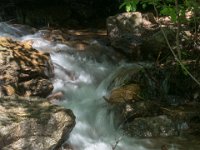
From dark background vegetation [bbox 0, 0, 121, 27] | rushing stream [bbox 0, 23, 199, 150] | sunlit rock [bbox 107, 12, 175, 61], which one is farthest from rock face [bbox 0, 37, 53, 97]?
dark background vegetation [bbox 0, 0, 121, 27]

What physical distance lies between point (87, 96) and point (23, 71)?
3.99ft

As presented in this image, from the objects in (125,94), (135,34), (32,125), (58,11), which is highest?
(58,11)

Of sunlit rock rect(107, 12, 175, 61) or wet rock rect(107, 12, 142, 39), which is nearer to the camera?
sunlit rock rect(107, 12, 175, 61)

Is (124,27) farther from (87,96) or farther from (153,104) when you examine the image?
(153,104)

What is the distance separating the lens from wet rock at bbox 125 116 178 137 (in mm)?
5867

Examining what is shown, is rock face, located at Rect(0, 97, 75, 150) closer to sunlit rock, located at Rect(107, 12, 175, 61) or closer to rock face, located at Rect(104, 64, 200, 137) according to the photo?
rock face, located at Rect(104, 64, 200, 137)

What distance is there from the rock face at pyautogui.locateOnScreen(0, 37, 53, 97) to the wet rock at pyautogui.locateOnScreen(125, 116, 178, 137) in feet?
5.54

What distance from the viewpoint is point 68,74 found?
7664 mm

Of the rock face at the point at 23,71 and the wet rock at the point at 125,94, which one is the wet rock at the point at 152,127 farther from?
the rock face at the point at 23,71

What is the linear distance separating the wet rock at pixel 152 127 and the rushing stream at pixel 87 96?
4.7 inches

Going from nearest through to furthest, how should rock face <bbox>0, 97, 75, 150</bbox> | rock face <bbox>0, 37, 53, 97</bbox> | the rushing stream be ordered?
rock face <bbox>0, 97, 75, 150</bbox> → the rushing stream → rock face <bbox>0, 37, 53, 97</bbox>

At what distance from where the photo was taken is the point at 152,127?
19.3 feet

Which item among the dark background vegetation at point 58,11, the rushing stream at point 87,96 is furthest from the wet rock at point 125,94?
the dark background vegetation at point 58,11

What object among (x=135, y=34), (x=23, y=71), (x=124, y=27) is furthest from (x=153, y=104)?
(x=124, y=27)
